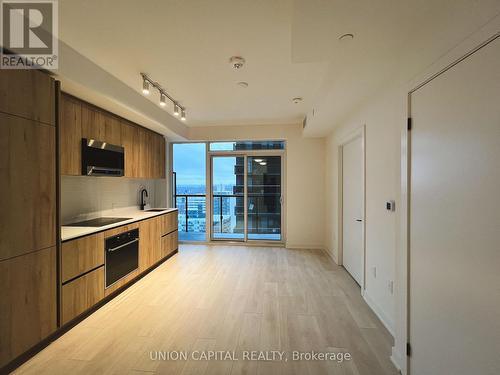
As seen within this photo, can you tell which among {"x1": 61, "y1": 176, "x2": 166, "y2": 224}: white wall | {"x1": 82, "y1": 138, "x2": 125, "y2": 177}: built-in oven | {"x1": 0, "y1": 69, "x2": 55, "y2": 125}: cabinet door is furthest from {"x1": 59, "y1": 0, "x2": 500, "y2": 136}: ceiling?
{"x1": 61, "y1": 176, "x2": 166, "y2": 224}: white wall

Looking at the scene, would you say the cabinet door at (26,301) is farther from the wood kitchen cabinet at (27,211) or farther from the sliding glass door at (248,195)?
the sliding glass door at (248,195)

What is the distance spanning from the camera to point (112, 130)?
10.3 ft

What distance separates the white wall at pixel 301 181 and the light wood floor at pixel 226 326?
1.39 metres

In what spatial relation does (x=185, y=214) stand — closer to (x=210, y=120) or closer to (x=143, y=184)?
(x=143, y=184)

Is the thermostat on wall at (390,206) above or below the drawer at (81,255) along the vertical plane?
above

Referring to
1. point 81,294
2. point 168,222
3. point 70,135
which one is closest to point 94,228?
point 81,294

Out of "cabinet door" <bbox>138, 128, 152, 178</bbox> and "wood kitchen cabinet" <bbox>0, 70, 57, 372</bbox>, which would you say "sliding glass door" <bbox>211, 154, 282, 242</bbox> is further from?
"wood kitchen cabinet" <bbox>0, 70, 57, 372</bbox>

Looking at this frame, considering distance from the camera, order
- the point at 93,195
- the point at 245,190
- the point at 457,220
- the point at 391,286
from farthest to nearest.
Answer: the point at 245,190, the point at 93,195, the point at 391,286, the point at 457,220

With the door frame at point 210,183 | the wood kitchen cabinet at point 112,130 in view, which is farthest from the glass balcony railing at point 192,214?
the wood kitchen cabinet at point 112,130

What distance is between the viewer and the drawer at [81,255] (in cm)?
210

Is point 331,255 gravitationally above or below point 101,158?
below

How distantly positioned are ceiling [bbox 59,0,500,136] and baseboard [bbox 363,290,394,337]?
217 cm

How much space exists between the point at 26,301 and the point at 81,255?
1.81 feet

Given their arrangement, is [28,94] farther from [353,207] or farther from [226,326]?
[353,207]
